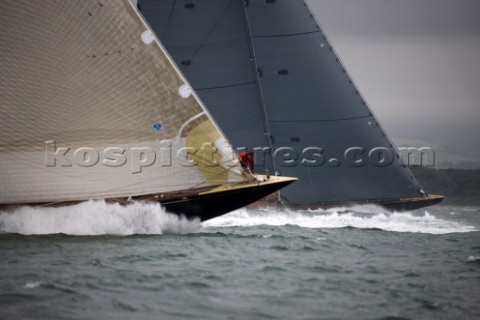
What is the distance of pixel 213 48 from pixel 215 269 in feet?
60.1

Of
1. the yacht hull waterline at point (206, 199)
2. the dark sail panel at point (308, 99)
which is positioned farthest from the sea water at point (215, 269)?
the dark sail panel at point (308, 99)

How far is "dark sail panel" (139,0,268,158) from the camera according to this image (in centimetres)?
3322

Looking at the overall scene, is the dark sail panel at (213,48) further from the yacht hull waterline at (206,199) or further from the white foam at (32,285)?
the white foam at (32,285)

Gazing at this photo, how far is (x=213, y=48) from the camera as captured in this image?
3362 centimetres

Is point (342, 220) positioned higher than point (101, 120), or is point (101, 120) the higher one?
point (101, 120)

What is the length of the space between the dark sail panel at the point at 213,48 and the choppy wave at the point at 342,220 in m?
4.48

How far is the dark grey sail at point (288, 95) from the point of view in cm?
3344

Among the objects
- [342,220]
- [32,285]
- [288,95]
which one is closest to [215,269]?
[32,285]

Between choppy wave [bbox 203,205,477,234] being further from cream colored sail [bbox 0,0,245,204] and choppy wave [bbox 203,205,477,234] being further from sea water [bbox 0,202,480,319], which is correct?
cream colored sail [bbox 0,0,245,204]

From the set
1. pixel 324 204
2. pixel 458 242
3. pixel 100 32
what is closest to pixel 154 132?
pixel 100 32

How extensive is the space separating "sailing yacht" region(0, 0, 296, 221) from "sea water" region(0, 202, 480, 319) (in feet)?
2.23

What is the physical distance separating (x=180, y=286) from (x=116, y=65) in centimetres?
762

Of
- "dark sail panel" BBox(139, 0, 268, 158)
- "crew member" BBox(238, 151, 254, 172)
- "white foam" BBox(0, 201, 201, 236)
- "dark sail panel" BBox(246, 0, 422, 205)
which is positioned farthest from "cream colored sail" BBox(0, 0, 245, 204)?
"dark sail panel" BBox(246, 0, 422, 205)

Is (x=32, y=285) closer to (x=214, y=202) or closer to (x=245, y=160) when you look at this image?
(x=214, y=202)
